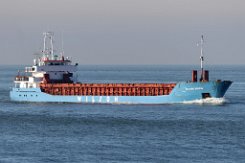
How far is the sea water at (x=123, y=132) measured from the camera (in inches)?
2151

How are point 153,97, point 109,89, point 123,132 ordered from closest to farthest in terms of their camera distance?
point 123,132 < point 153,97 < point 109,89

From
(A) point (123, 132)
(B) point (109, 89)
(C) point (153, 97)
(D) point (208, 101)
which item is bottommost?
(A) point (123, 132)

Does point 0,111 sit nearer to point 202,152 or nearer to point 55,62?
point 55,62

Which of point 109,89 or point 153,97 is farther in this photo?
point 109,89

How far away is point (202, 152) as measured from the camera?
55656 millimetres

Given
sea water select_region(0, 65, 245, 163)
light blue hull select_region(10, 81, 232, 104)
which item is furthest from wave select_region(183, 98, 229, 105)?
light blue hull select_region(10, 81, 232, 104)

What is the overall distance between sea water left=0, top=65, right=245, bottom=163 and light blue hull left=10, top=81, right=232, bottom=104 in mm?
1236

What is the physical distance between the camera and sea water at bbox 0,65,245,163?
54625 millimetres

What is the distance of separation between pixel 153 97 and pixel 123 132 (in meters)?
26.3

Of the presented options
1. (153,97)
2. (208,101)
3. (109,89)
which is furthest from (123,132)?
(109,89)

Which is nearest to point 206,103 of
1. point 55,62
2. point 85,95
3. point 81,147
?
point 85,95

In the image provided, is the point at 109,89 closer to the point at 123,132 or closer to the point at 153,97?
the point at 153,97

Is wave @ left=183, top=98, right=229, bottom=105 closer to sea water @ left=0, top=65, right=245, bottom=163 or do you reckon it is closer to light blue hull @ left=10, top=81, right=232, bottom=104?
sea water @ left=0, top=65, right=245, bottom=163

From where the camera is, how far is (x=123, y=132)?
223ft
